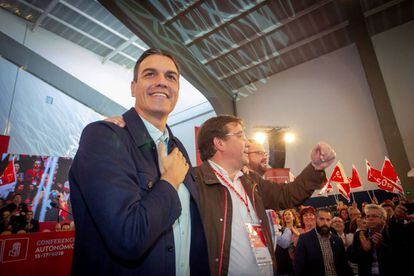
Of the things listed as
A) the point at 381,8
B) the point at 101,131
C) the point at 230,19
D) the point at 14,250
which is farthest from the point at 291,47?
the point at 101,131

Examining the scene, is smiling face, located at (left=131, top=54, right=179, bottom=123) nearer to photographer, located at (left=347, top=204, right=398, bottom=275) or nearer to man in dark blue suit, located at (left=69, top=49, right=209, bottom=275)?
man in dark blue suit, located at (left=69, top=49, right=209, bottom=275)

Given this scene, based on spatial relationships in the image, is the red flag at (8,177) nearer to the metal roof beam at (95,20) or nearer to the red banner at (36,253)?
the red banner at (36,253)

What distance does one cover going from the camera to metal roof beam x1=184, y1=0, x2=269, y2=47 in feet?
24.6

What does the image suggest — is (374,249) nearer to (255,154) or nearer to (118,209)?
(255,154)

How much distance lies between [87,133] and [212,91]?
29.7 ft

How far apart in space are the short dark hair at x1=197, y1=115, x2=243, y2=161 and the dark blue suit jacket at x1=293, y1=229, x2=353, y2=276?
2.41 metres

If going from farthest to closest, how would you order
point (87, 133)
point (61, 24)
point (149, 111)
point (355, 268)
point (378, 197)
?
point (61, 24)
point (378, 197)
point (355, 268)
point (149, 111)
point (87, 133)

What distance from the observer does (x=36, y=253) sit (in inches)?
116

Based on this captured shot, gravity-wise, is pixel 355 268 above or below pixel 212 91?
below

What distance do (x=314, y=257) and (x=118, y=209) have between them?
3.47m

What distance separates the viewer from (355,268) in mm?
3584

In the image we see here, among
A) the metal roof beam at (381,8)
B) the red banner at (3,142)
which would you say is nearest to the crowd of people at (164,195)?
the red banner at (3,142)

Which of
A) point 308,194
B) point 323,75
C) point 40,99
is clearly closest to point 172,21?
point 40,99

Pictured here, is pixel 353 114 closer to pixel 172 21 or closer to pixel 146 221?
pixel 172 21
